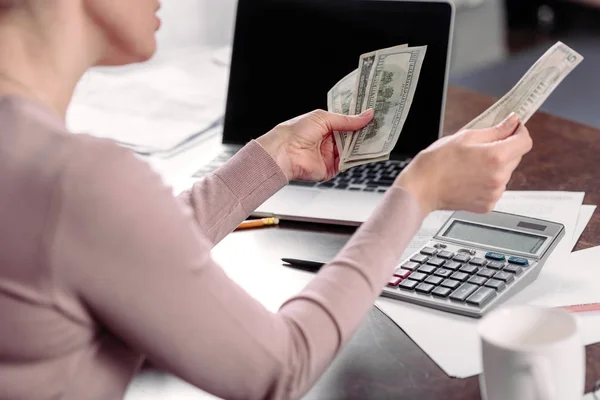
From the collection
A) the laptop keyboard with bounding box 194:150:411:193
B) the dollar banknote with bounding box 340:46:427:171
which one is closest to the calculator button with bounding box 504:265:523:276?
the dollar banknote with bounding box 340:46:427:171

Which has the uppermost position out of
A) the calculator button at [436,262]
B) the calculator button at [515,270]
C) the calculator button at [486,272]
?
the calculator button at [515,270]

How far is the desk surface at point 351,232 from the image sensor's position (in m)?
0.84

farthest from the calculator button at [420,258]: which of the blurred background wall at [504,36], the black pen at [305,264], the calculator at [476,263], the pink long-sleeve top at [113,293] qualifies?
the blurred background wall at [504,36]

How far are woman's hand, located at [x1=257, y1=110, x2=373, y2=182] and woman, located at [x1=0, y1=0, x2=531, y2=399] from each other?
0.91ft

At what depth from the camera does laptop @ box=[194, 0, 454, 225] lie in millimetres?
1306

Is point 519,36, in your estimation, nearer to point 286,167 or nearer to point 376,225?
point 286,167

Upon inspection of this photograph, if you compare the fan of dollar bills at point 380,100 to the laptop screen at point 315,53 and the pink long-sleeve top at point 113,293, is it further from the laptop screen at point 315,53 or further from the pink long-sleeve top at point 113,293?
the pink long-sleeve top at point 113,293

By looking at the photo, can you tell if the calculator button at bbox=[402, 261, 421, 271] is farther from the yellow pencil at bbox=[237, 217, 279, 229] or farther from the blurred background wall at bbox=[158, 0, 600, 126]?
the blurred background wall at bbox=[158, 0, 600, 126]

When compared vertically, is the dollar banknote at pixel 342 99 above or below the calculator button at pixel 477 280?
above

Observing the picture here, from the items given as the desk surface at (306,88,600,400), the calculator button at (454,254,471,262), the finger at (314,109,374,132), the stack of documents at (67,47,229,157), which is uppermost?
the finger at (314,109,374,132)

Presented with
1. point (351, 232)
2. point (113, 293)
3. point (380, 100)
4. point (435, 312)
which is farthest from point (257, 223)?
point (113, 293)

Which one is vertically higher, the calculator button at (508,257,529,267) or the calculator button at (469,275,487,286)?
the calculator button at (508,257,529,267)

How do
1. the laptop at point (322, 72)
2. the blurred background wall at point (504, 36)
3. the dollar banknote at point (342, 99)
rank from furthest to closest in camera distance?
the blurred background wall at point (504, 36), the laptop at point (322, 72), the dollar banknote at point (342, 99)

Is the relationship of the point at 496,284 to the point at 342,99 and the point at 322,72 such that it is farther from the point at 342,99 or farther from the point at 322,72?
the point at 322,72
